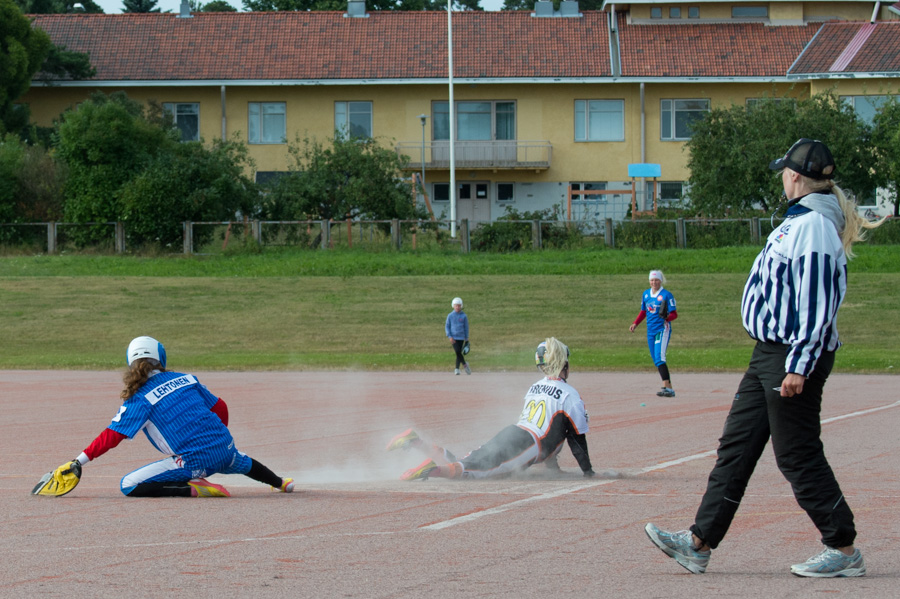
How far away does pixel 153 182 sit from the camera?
38.2m

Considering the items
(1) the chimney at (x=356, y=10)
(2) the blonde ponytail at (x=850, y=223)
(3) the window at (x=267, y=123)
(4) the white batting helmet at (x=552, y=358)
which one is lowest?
(4) the white batting helmet at (x=552, y=358)

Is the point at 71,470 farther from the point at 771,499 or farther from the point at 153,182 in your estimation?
the point at 153,182

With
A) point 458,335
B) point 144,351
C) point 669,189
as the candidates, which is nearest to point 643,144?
point 669,189

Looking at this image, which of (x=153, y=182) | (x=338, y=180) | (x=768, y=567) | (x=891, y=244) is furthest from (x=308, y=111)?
(x=768, y=567)

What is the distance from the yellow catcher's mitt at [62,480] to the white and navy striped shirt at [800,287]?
201 inches

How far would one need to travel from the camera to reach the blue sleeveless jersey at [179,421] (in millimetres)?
8086

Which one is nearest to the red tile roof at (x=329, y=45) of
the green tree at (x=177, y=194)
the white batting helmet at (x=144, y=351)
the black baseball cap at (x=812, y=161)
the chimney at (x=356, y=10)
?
the chimney at (x=356, y=10)

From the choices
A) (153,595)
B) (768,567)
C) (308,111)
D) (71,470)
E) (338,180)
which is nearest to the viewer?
(153,595)

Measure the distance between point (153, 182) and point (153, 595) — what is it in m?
34.5

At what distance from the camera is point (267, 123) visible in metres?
48.9

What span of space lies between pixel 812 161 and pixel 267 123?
4502cm

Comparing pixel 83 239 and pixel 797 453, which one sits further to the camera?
pixel 83 239

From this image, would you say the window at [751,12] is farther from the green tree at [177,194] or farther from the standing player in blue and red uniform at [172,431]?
the standing player in blue and red uniform at [172,431]

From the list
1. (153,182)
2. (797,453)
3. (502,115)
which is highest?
(502,115)
